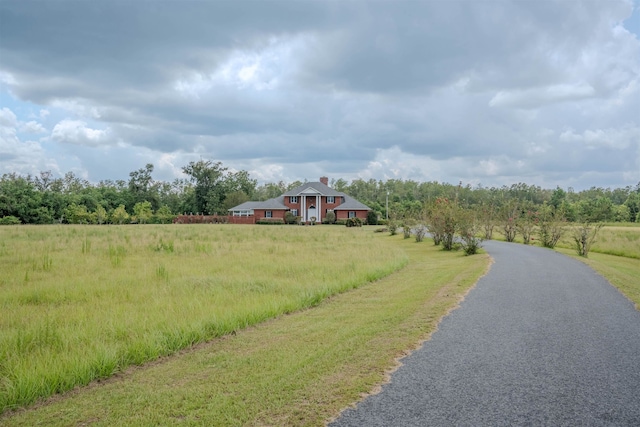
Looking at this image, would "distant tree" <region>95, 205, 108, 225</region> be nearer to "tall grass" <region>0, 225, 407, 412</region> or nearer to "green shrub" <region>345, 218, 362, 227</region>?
"green shrub" <region>345, 218, 362, 227</region>

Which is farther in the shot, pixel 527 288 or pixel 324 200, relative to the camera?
pixel 324 200

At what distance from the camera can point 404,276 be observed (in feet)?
47.7

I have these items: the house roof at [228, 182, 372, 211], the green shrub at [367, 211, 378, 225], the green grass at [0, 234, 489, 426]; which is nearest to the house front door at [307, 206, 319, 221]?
the house roof at [228, 182, 372, 211]

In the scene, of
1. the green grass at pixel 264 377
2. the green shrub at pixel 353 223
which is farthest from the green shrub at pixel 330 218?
the green grass at pixel 264 377

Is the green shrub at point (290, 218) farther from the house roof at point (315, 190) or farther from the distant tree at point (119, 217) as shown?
the distant tree at point (119, 217)

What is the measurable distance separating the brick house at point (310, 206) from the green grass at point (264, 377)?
55.2m

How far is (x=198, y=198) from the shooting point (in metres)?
77.8

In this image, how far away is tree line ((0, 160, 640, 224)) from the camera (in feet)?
181

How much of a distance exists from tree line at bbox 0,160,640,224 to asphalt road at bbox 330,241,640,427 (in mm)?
21108

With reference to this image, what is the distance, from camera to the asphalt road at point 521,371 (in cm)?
446

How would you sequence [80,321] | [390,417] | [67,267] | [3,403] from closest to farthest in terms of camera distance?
[390,417], [3,403], [80,321], [67,267]

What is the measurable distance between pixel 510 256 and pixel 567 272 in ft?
16.6

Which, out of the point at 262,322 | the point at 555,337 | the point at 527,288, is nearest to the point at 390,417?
the point at 555,337

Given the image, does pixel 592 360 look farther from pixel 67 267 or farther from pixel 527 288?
pixel 67 267
